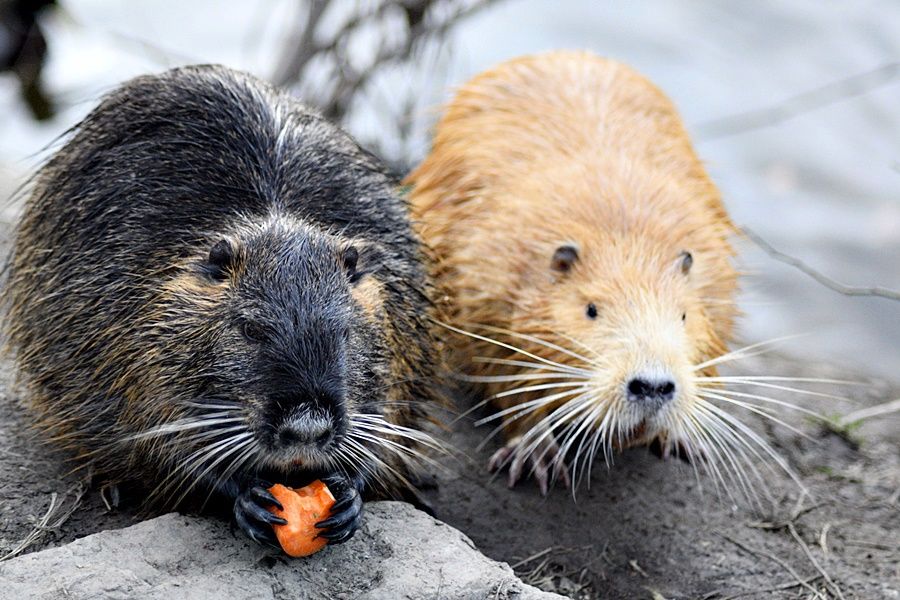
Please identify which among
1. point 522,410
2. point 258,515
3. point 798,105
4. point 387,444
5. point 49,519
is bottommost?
point 49,519

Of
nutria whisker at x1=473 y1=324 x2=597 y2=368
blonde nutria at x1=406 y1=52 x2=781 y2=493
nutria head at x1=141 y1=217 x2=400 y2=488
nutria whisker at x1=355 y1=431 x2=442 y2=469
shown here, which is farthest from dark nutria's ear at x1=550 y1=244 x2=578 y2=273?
A: nutria head at x1=141 y1=217 x2=400 y2=488

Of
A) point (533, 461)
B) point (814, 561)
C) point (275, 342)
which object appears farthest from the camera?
point (533, 461)

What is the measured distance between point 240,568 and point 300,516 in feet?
0.72

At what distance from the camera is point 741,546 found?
4.62 metres

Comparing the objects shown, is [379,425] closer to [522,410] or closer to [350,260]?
[350,260]

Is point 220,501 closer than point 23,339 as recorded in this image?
Yes

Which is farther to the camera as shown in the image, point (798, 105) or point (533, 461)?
point (798, 105)

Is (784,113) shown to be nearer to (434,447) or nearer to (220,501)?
(434,447)

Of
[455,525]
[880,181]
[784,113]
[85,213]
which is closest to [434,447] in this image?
[455,525]

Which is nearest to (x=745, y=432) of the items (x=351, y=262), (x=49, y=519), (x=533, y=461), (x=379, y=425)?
(x=533, y=461)

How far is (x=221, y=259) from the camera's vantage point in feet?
12.0

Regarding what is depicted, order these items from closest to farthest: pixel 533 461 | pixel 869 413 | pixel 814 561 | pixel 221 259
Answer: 1. pixel 221 259
2. pixel 814 561
3. pixel 533 461
4. pixel 869 413

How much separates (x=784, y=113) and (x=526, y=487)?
5183 mm

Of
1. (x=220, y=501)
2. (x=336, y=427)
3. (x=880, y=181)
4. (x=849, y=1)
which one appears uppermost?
(x=849, y=1)
